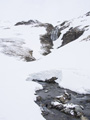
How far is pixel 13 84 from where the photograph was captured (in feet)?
54.8

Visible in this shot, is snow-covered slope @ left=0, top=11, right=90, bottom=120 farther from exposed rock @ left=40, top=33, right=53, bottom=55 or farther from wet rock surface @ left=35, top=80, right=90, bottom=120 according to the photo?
exposed rock @ left=40, top=33, right=53, bottom=55

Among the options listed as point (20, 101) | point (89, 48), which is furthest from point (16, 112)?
point (89, 48)

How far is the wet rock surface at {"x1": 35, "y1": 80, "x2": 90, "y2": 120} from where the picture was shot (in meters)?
12.9

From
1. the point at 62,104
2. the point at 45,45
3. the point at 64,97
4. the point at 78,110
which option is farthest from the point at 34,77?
the point at 45,45

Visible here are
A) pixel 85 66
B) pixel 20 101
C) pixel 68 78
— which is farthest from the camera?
pixel 85 66

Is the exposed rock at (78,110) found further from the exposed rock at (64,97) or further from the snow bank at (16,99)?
the snow bank at (16,99)

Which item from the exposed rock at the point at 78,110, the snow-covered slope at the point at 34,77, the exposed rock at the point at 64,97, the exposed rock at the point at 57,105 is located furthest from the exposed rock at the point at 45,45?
the exposed rock at the point at 78,110

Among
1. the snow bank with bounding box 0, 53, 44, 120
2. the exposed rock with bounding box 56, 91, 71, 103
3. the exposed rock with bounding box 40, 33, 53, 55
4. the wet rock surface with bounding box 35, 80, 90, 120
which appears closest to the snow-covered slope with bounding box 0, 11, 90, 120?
the snow bank with bounding box 0, 53, 44, 120

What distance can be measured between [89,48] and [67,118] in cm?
1609

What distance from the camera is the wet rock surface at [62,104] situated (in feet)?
42.2

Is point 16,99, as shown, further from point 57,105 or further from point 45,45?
point 45,45

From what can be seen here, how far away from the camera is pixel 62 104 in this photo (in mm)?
14367

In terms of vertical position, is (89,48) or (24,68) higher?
(89,48)

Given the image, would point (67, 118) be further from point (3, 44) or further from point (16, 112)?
point (3, 44)
